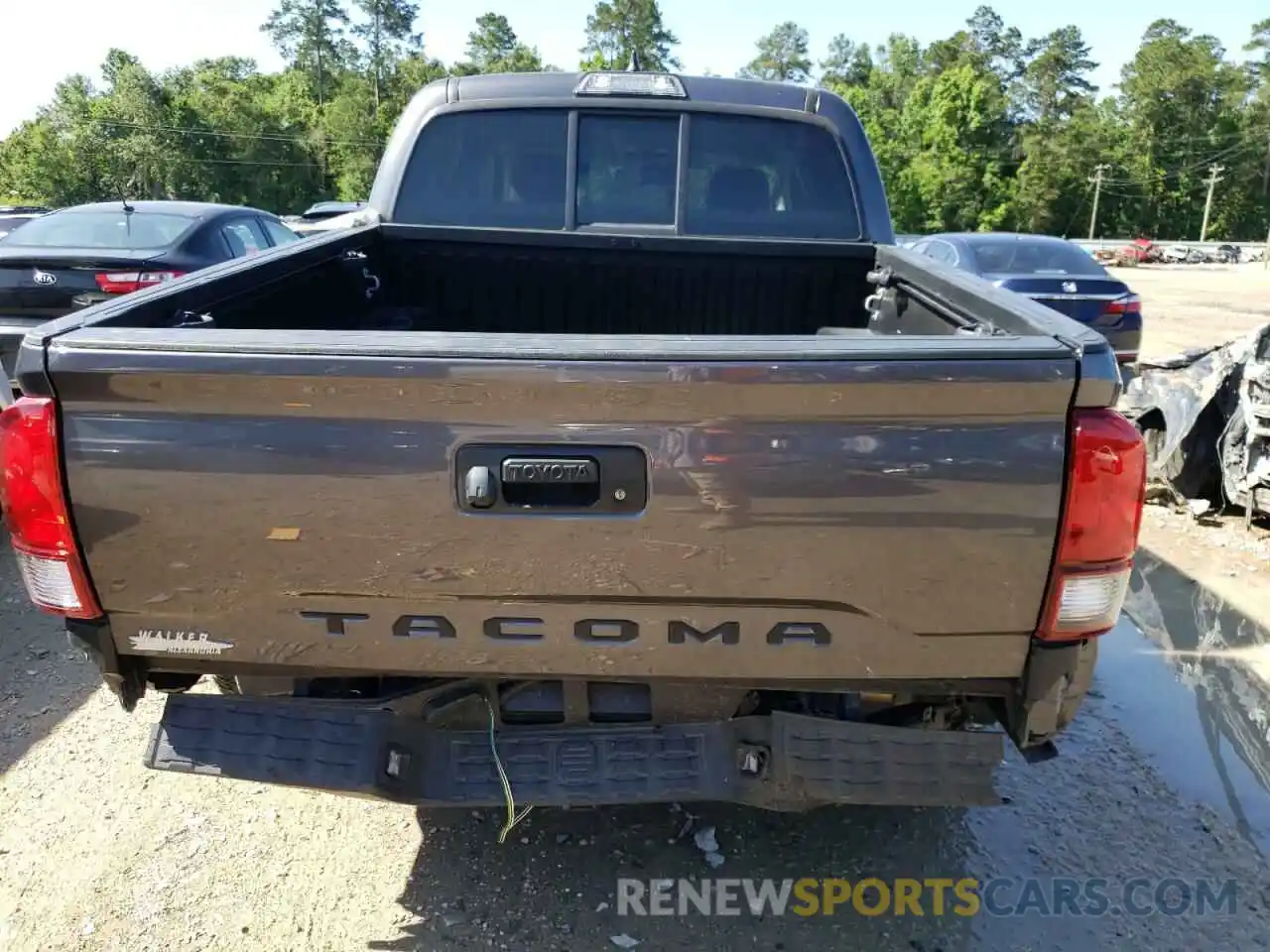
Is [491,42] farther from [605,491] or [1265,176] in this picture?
[605,491]

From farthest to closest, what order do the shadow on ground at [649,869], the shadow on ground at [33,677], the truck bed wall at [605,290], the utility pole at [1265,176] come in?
the utility pole at [1265,176]
the truck bed wall at [605,290]
the shadow on ground at [33,677]
the shadow on ground at [649,869]

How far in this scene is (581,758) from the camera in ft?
7.34

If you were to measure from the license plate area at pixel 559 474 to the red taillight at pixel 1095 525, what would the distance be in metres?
0.86

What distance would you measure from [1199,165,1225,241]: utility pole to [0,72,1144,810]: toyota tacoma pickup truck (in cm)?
9409

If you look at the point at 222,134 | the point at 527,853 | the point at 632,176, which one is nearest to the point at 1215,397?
the point at 632,176

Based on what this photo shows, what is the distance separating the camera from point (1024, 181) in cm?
7400

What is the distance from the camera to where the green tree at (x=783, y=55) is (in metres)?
108

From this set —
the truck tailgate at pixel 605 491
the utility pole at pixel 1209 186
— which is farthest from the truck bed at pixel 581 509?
the utility pole at pixel 1209 186

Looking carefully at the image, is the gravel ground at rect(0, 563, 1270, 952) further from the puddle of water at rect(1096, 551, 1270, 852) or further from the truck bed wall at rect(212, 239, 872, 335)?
the truck bed wall at rect(212, 239, 872, 335)

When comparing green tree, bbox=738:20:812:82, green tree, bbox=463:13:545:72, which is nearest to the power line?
green tree, bbox=463:13:545:72

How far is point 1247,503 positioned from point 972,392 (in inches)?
196

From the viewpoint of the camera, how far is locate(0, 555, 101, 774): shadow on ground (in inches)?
137

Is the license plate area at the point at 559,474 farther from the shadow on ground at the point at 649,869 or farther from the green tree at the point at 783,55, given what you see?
the green tree at the point at 783,55

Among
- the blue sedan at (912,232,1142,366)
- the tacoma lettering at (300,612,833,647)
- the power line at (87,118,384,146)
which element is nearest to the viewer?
the tacoma lettering at (300,612,833,647)
